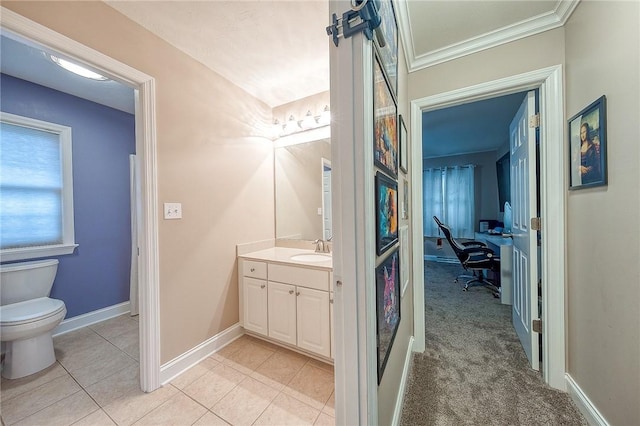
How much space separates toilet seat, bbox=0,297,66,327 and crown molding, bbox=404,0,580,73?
314cm

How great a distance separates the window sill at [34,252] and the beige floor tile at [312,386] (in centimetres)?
250

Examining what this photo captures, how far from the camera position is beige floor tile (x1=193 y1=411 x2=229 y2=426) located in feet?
4.26

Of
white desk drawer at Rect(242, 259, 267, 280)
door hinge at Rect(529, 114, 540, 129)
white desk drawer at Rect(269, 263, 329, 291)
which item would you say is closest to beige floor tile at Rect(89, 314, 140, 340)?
white desk drawer at Rect(242, 259, 267, 280)

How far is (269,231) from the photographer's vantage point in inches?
102

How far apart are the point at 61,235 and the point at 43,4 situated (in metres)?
2.06

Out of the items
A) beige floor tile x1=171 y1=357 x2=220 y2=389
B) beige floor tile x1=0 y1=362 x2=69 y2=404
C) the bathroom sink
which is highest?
the bathroom sink

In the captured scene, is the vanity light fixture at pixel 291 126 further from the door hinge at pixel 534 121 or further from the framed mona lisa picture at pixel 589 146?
the framed mona lisa picture at pixel 589 146

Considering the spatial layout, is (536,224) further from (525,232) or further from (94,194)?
(94,194)

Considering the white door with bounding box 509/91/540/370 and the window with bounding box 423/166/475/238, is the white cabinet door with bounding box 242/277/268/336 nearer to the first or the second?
the white door with bounding box 509/91/540/370

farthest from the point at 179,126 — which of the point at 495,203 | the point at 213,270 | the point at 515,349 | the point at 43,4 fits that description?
the point at 495,203

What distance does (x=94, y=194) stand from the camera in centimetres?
248

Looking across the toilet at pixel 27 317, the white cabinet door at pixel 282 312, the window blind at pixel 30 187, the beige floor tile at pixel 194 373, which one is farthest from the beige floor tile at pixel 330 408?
the window blind at pixel 30 187

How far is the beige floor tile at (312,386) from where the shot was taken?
4.82 ft

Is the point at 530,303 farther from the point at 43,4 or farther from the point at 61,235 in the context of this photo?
the point at 61,235
